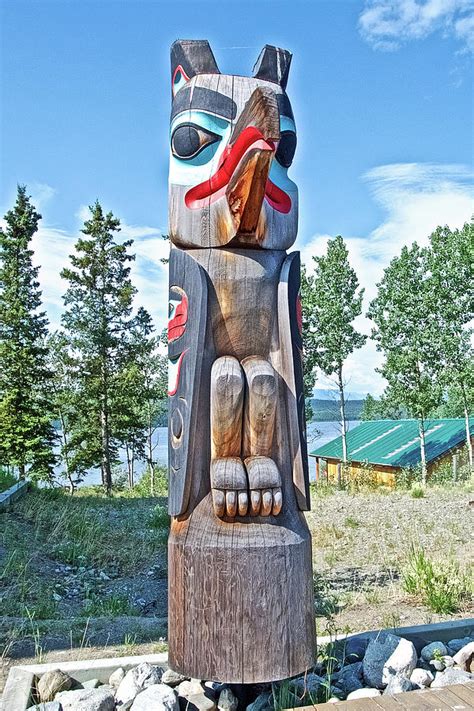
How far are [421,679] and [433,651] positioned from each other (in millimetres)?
327

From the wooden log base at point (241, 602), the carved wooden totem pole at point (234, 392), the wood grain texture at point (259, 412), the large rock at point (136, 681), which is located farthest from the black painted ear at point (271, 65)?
the large rock at point (136, 681)

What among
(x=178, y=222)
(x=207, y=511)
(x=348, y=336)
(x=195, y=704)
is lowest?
(x=195, y=704)

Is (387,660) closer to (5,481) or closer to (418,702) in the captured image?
(418,702)

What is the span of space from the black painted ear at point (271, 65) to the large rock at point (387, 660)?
3179mm

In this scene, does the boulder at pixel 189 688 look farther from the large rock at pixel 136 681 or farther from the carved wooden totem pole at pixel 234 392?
the carved wooden totem pole at pixel 234 392

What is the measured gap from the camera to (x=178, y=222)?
310 centimetres

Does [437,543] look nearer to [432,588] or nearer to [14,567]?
[432,588]

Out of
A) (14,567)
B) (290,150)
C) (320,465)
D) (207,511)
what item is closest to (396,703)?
(207,511)

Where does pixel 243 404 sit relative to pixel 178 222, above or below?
below

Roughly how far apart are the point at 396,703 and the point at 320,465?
21643 mm

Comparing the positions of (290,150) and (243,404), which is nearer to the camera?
(243,404)

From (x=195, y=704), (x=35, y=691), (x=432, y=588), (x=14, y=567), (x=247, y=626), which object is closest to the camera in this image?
(x=247, y=626)

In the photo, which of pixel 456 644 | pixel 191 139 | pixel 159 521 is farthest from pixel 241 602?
pixel 159 521

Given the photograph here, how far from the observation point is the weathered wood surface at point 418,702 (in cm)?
272
